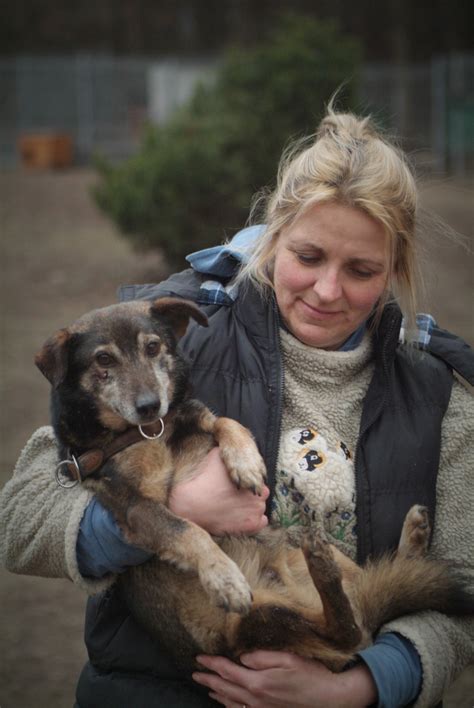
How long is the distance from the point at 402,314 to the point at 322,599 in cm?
88

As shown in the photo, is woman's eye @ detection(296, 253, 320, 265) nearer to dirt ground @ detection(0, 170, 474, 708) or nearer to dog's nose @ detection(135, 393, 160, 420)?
dirt ground @ detection(0, 170, 474, 708)

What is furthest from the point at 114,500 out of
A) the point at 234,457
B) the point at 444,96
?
the point at 444,96

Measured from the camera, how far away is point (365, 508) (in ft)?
7.98

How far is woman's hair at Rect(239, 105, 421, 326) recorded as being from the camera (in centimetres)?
243

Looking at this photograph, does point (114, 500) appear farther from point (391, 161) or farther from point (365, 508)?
point (391, 161)

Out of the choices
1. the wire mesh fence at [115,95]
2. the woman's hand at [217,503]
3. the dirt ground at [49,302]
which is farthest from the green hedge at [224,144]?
the wire mesh fence at [115,95]

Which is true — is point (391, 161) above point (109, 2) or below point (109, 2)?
below

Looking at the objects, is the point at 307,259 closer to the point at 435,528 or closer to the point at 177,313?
the point at 177,313

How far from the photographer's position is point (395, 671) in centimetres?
226

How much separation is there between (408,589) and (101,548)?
878 millimetres

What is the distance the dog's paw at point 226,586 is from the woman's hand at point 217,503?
11cm

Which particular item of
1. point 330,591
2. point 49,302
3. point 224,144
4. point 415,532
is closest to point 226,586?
point 330,591

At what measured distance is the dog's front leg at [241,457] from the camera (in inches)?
95.0

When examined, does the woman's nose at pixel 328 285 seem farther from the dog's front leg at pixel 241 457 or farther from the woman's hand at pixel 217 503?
the woman's hand at pixel 217 503
